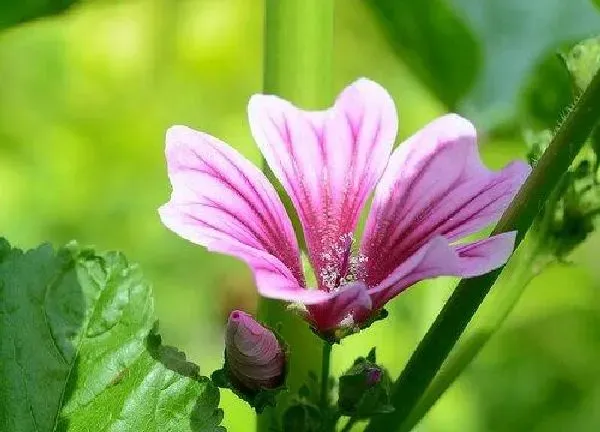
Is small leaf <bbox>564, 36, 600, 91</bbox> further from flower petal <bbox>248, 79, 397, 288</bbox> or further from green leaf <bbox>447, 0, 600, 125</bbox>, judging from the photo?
green leaf <bbox>447, 0, 600, 125</bbox>

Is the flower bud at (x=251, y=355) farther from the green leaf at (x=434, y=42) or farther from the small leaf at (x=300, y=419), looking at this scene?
the green leaf at (x=434, y=42)

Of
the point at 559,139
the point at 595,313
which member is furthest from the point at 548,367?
the point at 559,139

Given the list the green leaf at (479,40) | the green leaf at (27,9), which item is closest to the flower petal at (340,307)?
the green leaf at (27,9)

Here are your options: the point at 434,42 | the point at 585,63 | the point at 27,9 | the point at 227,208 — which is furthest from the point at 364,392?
the point at 434,42

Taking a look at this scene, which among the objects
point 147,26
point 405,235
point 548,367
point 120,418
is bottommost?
point 548,367

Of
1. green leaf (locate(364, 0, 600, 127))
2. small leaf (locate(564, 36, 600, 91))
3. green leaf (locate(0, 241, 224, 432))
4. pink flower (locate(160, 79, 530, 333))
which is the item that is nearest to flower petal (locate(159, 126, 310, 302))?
pink flower (locate(160, 79, 530, 333))

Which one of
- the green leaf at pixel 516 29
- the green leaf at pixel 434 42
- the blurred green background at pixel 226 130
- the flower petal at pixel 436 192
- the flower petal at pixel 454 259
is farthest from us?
the green leaf at pixel 516 29

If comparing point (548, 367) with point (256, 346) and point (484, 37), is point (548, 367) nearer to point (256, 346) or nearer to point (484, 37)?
point (484, 37)
